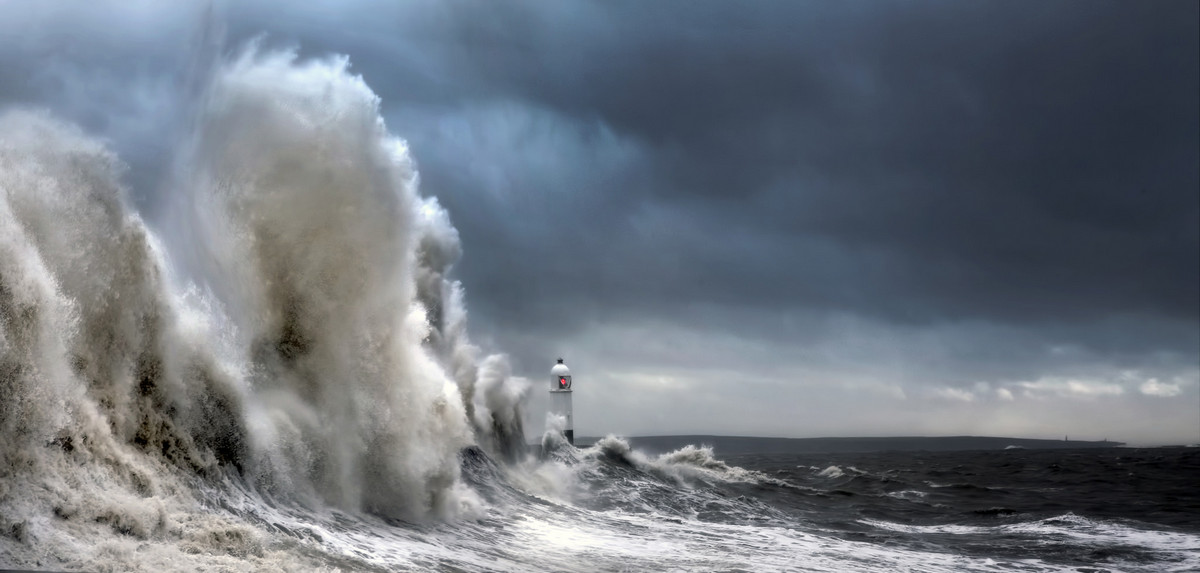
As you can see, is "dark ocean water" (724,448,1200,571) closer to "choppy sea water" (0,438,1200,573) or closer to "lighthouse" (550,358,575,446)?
"choppy sea water" (0,438,1200,573)

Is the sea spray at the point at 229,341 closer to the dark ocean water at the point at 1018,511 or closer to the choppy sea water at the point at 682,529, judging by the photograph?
the choppy sea water at the point at 682,529

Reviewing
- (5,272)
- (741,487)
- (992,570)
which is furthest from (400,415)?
(741,487)

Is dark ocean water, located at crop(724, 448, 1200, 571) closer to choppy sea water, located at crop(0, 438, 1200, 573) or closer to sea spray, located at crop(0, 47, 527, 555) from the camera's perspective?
choppy sea water, located at crop(0, 438, 1200, 573)

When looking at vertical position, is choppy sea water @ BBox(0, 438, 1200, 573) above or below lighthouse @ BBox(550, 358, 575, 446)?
below

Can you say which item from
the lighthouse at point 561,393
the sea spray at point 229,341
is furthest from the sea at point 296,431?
the lighthouse at point 561,393

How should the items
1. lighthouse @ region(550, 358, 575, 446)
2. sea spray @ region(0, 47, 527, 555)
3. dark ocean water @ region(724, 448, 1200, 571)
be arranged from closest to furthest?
sea spray @ region(0, 47, 527, 555) → dark ocean water @ region(724, 448, 1200, 571) → lighthouse @ region(550, 358, 575, 446)

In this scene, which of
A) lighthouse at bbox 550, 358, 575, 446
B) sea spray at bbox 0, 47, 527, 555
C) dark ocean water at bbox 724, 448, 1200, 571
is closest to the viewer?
sea spray at bbox 0, 47, 527, 555

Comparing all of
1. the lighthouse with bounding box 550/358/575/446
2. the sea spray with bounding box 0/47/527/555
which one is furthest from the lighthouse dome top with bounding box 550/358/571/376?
the sea spray with bounding box 0/47/527/555

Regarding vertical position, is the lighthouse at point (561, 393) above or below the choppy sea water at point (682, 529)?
above

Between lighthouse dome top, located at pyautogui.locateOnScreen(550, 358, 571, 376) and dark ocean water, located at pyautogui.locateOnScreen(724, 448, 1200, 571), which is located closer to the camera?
dark ocean water, located at pyautogui.locateOnScreen(724, 448, 1200, 571)
